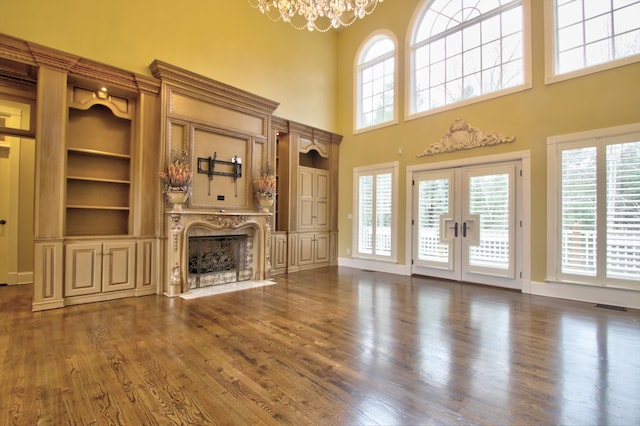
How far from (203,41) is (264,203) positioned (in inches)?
119

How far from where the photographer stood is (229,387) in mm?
2119

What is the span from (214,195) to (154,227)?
3.41ft

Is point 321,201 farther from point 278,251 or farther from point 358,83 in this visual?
point 358,83

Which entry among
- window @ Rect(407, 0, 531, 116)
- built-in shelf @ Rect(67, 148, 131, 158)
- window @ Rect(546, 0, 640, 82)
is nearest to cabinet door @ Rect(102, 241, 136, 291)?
built-in shelf @ Rect(67, 148, 131, 158)

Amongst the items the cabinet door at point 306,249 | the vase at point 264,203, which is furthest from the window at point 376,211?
the vase at point 264,203

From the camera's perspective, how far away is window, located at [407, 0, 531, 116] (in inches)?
207

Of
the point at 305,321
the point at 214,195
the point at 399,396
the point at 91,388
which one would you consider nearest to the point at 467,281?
the point at 305,321

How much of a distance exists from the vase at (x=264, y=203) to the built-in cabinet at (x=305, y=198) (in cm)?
79

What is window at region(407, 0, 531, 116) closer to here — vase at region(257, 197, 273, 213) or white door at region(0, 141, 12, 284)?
vase at region(257, 197, 273, 213)

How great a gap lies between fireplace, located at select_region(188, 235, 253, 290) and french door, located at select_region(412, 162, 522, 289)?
132 inches

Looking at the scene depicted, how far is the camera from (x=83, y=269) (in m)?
4.20

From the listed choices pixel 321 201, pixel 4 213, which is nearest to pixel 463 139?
pixel 321 201

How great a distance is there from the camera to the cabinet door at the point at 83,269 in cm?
410

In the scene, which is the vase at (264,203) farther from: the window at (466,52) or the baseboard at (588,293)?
the baseboard at (588,293)
